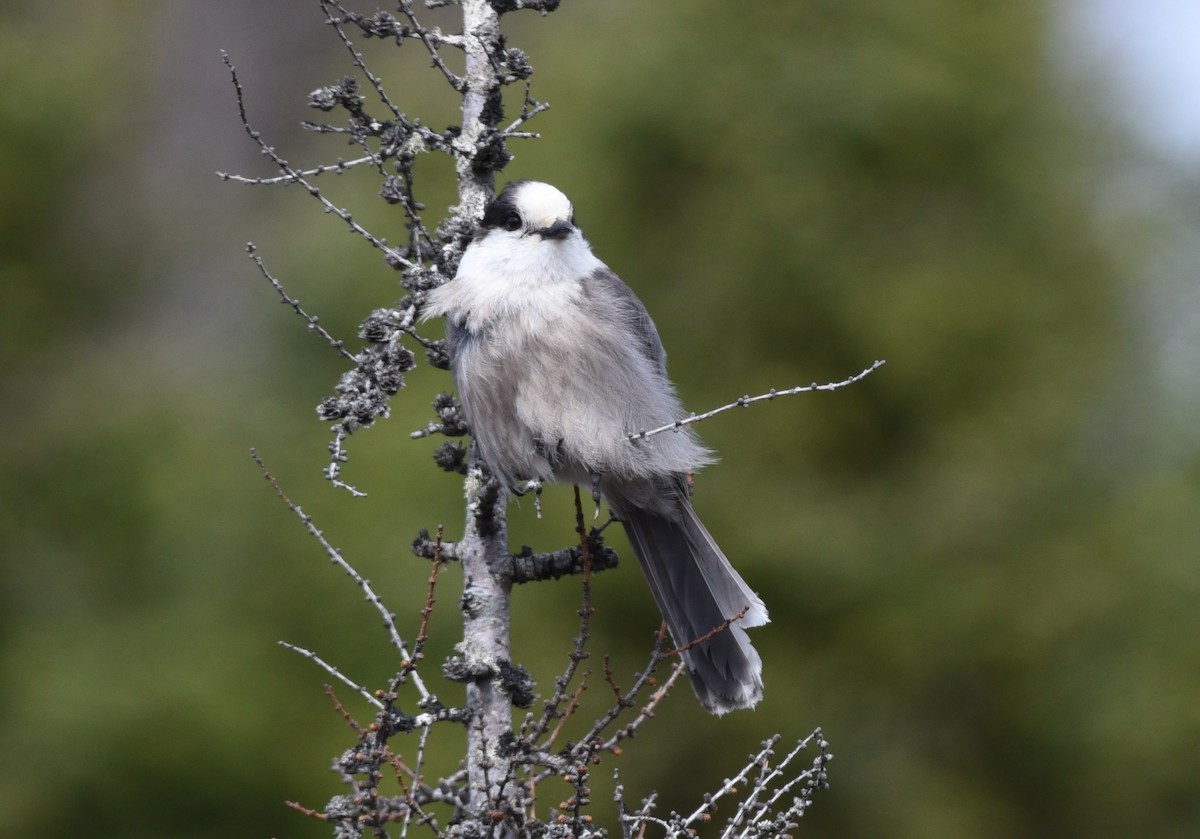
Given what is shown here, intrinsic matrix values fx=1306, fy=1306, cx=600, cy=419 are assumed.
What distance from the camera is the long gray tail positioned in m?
2.89

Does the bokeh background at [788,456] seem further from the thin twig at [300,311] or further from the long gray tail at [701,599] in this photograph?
the thin twig at [300,311]

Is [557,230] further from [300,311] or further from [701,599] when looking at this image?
[701,599]

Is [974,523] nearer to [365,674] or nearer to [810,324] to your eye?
[810,324]

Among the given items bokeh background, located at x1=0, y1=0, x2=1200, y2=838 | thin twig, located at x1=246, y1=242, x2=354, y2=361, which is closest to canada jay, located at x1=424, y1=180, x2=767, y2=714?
thin twig, located at x1=246, y1=242, x2=354, y2=361

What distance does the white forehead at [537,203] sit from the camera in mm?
2879

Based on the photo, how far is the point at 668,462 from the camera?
2922 millimetres

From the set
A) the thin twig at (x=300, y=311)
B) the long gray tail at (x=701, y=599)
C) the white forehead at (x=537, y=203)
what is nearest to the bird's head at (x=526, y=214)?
the white forehead at (x=537, y=203)

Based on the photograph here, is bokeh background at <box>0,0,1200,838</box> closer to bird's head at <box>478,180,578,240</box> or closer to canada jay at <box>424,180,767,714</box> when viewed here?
canada jay at <box>424,180,767,714</box>

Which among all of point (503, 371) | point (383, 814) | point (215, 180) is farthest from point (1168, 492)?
point (215, 180)

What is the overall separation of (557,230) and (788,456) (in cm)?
364

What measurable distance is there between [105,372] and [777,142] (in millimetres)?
3591

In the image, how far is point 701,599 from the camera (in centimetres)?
298

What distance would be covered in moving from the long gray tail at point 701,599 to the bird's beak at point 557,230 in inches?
25.5

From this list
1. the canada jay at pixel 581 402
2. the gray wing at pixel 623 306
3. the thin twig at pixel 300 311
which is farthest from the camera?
the gray wing at pixel 623 306
